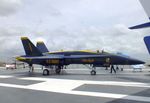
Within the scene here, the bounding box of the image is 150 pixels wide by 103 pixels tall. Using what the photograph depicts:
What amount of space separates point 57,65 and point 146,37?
19401mm

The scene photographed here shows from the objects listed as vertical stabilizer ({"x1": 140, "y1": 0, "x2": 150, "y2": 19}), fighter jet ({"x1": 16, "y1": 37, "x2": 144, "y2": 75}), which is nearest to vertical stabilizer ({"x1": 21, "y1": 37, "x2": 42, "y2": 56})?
fighter jet ({"x1": 16, "y1": 37, "x2": 144, "y2": 75})

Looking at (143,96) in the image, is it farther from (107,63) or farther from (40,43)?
(40,43)

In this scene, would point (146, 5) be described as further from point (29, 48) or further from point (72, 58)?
point (29, 48)

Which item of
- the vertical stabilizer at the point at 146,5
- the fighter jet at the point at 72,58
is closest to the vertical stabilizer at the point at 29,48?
the fighter jet at the point at 72,58

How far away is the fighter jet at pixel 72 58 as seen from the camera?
73.9ft

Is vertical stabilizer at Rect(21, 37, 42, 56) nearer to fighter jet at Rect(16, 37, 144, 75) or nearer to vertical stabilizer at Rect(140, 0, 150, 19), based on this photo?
fighter jet at Rect(16, 37, 144, 75)

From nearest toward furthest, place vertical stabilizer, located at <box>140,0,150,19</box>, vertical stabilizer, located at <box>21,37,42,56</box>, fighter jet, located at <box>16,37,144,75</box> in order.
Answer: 1. vertical stabilizer, located at <box>140,0,150,19</box>
2. fighter jet, located at <box>16,37,144,75</box>
3. vertical stabilizer, located at <box>21,37,42,56</box>

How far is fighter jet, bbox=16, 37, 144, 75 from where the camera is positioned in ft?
73.9

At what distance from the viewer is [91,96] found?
33.0ft

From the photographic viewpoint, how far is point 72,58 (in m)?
23.8

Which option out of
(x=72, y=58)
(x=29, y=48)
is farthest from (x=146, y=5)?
(x=29, y=48)

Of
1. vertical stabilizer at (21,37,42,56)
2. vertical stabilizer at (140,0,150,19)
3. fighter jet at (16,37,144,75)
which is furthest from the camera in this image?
vertical stabilizer at (21,37,42,56)

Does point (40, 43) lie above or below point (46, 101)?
above

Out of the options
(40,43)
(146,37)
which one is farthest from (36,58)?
(146,37)
